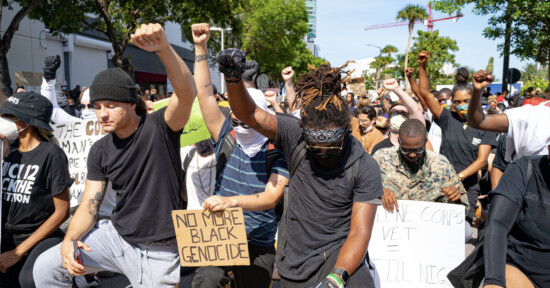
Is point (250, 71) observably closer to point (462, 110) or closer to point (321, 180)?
point (321, 180)

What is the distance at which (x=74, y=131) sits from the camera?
19.7 ft

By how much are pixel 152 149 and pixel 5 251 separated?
1.49 m

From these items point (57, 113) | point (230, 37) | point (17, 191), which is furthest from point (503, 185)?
point (230, 37)

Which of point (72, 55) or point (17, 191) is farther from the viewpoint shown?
point (72, 55)

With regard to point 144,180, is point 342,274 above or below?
below

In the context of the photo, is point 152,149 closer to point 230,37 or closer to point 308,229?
point 308,229

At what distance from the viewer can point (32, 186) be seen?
11.8 ft

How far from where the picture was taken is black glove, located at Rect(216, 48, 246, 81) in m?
2.59

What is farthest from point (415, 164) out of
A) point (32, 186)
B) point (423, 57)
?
point (32, 186)

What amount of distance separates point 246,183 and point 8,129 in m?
1.83

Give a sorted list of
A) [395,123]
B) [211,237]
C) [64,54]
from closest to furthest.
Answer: [211,237] → [395,123] → [64,54]

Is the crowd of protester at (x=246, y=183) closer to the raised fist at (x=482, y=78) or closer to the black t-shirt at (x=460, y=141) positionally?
the raised fist at (x=482, y=78)

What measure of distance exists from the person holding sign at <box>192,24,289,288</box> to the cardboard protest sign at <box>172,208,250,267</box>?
0.61ft

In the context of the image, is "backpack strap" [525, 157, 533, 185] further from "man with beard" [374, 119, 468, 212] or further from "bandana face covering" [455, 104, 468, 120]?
"bandana face covering" [455, 104, 468, 120]
